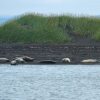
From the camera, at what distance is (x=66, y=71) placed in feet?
121

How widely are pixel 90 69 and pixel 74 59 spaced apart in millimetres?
5952

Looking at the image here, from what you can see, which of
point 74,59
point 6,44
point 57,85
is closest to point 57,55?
point 74,59

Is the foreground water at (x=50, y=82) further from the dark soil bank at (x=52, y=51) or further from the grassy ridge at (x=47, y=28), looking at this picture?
the grassy ridge at (x=47, y=28)

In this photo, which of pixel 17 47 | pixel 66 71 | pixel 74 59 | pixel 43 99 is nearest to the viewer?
pixel 43 99

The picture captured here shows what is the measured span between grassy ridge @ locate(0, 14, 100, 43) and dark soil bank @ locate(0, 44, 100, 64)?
307cm

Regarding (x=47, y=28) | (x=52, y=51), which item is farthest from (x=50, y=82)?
(x=47, y=28)

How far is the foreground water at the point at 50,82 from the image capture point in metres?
27.7

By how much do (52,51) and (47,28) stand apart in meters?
6.36

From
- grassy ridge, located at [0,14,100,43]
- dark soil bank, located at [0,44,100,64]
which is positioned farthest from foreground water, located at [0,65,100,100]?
grassy ridge, located at [0,14,100,43]

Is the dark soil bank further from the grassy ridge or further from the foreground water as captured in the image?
the foreground water

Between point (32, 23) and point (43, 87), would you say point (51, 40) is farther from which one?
point (43, 87)

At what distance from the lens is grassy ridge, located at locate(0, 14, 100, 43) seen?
5122 centimetres

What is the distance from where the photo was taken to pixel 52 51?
4638 centimetres

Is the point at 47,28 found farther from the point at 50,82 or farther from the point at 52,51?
the point at 50,82
